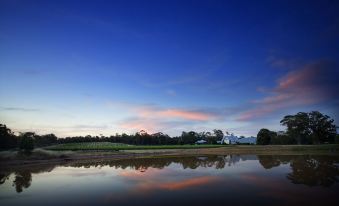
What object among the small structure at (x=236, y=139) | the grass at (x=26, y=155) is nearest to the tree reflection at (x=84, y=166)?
the grass at (x=26, y=155)

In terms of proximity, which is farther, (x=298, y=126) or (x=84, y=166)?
(x=298, y=126)

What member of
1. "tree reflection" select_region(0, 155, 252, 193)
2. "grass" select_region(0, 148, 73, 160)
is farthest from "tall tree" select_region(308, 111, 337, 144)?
"grass" select_region(0, 148, 73, 160)

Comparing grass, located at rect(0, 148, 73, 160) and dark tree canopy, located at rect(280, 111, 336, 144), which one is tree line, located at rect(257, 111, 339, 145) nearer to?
dark tree canopy, located at rect(280, 111, 336, 144)

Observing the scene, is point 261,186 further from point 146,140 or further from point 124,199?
point 146,140

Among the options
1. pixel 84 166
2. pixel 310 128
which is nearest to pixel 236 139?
pixel 310 128

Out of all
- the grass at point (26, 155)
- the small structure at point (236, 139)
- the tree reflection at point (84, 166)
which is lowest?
the tree reflection at point (84, 166)

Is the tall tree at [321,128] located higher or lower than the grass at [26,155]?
higher

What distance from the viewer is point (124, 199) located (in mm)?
14406

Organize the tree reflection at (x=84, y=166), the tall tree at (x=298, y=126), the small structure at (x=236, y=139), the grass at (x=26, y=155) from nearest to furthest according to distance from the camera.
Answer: the tree reflection at (x=84, y=166), the grass at (x=26, y=155), the tall tree at (x=298, y=126), the small structure at (x=236, y=139)

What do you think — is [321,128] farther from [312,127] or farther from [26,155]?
[26,155]

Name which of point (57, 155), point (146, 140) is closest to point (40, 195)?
point (57, 155)

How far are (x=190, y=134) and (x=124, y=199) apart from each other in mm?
135124

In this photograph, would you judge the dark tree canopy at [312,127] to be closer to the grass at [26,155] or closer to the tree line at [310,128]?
the tree line at [310,128]

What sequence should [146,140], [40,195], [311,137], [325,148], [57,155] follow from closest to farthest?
[40,195], [57,155], [325,148], [311,137], [146,140]
